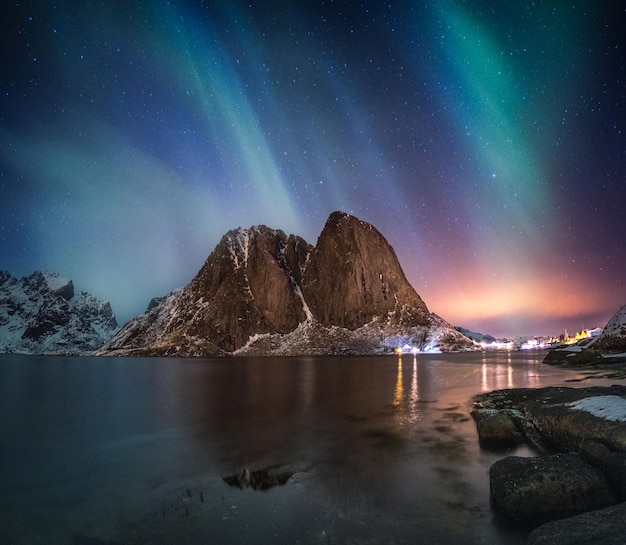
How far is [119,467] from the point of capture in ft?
52.5

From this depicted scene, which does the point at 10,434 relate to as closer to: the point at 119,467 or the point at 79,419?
the point at 79,419

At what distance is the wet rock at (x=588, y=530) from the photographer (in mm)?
6355

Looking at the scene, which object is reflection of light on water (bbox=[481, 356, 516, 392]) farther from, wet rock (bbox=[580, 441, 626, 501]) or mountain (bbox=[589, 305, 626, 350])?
wet rock (bbox=[580, 441, 626, 501])

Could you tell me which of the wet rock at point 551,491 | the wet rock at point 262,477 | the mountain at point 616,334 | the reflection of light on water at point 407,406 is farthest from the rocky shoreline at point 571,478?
the mountain at point 616,334

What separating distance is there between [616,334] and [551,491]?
63268 millimetres

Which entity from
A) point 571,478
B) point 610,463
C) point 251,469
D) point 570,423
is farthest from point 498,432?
point 251,469

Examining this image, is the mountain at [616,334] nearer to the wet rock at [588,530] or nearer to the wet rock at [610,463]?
the wet rock at [610,463]

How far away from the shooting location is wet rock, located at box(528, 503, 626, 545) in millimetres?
6355

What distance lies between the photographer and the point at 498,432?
1795 centimetres

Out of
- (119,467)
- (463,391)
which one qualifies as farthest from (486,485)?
(463,391)

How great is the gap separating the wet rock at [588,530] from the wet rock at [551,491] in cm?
211

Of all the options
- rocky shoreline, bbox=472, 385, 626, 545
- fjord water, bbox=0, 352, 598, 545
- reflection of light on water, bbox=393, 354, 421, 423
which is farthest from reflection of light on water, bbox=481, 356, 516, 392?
rocky shoreline, bbox=472, 385, 626, 545

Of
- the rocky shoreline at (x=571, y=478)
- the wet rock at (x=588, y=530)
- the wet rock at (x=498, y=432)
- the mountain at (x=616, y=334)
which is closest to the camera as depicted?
the wet rock at (x=588, y=530)

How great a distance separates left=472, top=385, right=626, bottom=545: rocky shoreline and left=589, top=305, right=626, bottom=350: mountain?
2073 inches
